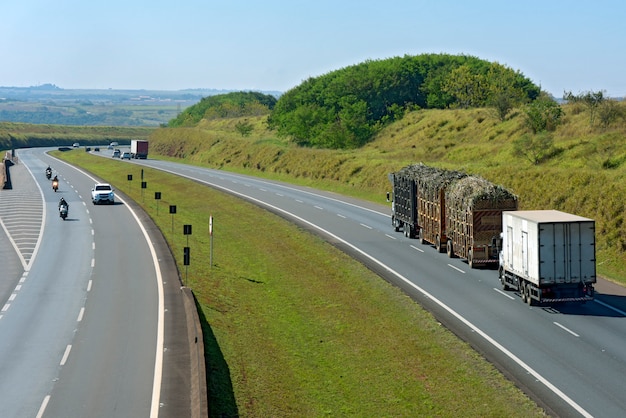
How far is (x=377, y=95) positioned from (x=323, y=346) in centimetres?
11844

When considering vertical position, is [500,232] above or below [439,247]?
above

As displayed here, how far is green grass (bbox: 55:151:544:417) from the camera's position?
22.3m

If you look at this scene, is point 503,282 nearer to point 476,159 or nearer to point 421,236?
point 421,236

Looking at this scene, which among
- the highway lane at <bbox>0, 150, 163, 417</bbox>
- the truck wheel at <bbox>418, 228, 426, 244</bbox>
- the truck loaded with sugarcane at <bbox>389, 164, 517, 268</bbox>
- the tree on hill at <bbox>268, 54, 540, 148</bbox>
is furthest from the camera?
the tree on hill at <bbox>268, 54, 540, 148</bbox>

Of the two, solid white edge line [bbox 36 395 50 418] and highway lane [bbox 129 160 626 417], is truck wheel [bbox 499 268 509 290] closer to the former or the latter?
highway lane [bbox 129 160 626 417]

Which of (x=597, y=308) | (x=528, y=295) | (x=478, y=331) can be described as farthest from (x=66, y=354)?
(x=597, y=308)

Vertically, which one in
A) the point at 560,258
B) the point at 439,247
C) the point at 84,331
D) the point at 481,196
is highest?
the point at 481,196

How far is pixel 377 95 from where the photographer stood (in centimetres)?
14388

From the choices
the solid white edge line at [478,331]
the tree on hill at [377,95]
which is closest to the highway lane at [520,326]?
the solid white edge line at [478,331]

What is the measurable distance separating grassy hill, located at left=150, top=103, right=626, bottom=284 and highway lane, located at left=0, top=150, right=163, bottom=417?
889 inches

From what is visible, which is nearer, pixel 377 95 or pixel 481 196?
pixel 481 196

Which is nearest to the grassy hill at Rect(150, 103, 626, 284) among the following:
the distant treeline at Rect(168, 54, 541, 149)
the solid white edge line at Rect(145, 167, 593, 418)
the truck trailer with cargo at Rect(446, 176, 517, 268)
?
the distant treeline at Rect(168, 54, 541, 149)

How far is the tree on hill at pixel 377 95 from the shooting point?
12712 centimetres

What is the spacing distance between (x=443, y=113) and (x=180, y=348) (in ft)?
324
